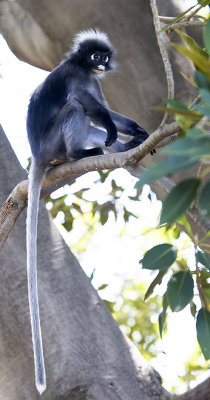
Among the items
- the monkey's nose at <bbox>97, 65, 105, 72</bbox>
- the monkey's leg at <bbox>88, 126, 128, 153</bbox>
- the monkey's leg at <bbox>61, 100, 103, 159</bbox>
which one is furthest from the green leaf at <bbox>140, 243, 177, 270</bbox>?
the monkey's nose at <bbox>97, 65, 105, 72</bbox>

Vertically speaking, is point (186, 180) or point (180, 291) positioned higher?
point (186, 180)

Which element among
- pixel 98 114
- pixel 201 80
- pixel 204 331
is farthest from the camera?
pixel 98 114

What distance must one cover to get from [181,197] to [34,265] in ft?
5.02

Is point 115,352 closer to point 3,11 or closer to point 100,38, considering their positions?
point 100,38

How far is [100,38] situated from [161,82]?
0.65m

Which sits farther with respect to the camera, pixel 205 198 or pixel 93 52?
pixel 93 52

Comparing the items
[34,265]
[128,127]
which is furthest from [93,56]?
[34,265]

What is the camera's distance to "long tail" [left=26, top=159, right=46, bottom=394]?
2.23 meters

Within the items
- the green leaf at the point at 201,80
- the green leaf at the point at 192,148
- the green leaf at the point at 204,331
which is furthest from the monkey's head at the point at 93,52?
the green leaf at the point at 192,148

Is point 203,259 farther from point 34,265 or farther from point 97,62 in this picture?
point 97,62

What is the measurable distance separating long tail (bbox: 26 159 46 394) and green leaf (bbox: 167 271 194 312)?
2.19ft

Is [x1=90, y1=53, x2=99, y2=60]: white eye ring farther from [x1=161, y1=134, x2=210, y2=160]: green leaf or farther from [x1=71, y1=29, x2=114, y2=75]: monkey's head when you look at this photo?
[x1=161, y1=134, x2=210, y2=160]: green leaf

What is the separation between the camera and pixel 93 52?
12.5 feet

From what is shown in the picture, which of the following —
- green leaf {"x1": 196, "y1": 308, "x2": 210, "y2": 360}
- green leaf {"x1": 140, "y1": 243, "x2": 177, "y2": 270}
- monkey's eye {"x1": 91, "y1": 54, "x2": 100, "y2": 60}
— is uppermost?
monkey's eye {"x1": 91, "y1": 54, "x2": 100, "y2": 60}
